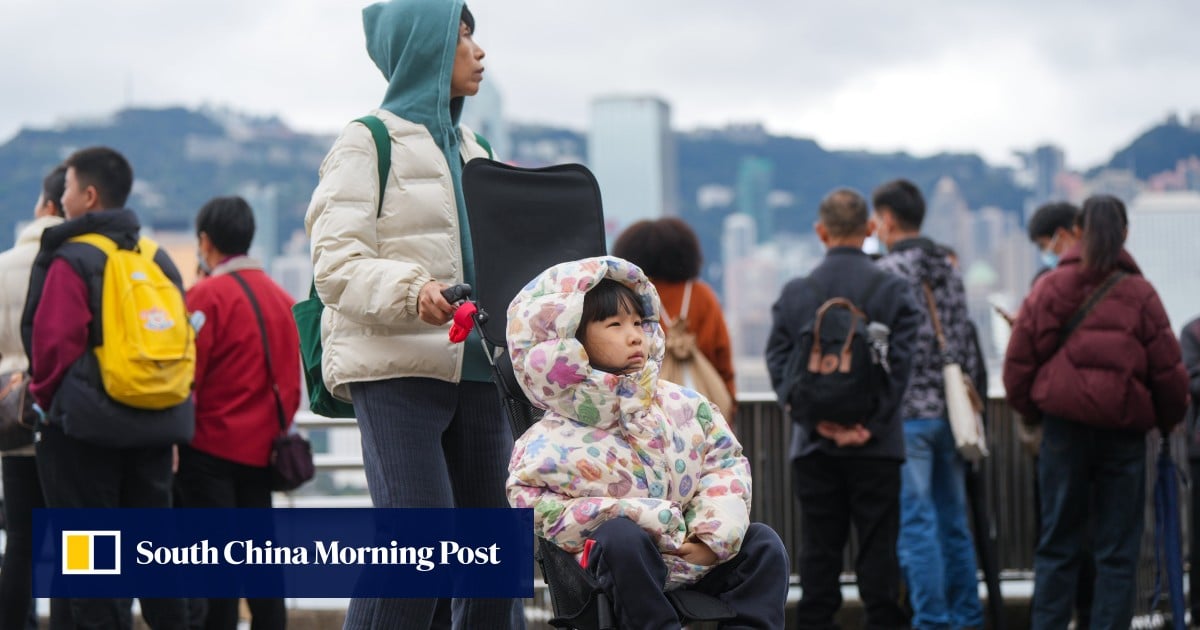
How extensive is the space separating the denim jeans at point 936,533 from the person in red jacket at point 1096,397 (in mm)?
447

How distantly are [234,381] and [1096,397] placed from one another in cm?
340

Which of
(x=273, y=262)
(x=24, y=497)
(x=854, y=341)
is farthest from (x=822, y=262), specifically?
(x=273, y=262)

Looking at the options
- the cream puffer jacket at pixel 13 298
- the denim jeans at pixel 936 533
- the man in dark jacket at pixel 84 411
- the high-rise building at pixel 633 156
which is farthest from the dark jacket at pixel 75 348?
the high-rise building at pixel 633 156

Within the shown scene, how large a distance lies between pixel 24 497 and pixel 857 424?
3.23m

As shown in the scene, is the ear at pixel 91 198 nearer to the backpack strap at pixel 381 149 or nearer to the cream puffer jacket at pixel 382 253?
the cream puffer jacket at pixel 382 253

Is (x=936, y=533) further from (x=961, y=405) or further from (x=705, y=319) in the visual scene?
(x=705, y=319)

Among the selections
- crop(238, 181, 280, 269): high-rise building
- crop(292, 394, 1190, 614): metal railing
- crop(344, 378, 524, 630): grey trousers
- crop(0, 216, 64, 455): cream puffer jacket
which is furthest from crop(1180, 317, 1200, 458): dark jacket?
crop(238, 181, 280, 269): high-rise building

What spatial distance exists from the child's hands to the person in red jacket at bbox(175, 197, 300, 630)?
281 cm

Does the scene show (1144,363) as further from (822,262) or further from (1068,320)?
(822,262)

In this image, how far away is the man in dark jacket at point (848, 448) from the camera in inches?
212

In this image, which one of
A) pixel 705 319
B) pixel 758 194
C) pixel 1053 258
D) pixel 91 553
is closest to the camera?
pixel 91 553

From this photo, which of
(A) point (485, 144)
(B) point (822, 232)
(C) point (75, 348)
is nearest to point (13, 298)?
(C) point (75, 348)

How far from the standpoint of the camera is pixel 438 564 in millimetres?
3553

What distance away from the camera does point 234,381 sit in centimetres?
550
